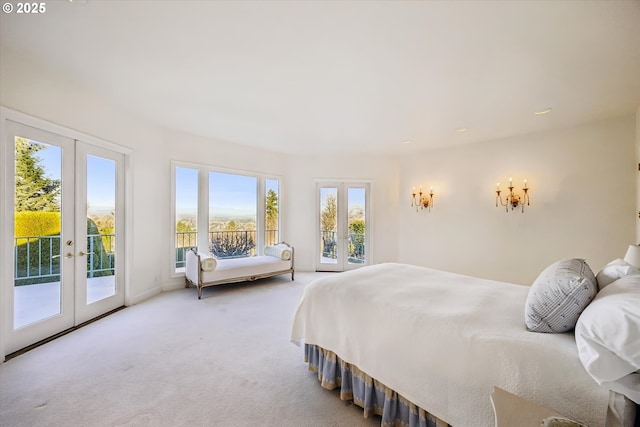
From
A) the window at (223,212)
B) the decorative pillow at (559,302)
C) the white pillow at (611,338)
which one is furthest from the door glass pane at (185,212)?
the white pillow at (611,338)

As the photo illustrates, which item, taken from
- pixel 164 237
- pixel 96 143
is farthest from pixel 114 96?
pixel 164 237

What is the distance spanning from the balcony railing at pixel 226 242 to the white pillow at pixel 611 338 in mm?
5042

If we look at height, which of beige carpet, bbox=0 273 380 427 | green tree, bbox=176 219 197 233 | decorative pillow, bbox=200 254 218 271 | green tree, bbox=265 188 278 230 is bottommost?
beige carpet, bbox=0 273 380 427

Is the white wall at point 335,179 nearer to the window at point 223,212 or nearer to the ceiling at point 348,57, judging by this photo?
the window at point 223,212

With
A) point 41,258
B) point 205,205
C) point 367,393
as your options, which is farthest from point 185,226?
point 367,393

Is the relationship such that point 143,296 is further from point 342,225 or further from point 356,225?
point 356,225

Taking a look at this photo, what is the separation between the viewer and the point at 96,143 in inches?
128

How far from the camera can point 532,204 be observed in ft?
14.1

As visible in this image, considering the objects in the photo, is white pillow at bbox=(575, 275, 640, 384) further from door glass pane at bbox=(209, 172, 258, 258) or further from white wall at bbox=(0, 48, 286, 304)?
door glass pane at bbox=(209, 172, 258, 258)

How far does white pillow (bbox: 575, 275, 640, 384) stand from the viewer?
98cm

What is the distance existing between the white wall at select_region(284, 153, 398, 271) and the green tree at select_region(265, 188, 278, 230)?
26cm

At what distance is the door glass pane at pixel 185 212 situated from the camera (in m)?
4.70

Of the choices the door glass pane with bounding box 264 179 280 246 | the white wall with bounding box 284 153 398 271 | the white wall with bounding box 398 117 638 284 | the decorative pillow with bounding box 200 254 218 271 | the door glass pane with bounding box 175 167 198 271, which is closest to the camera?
the white wall with bounding box 398 117 638 284

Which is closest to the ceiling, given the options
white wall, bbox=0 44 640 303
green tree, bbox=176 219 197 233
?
white wall, bbox=0 44 640 303
